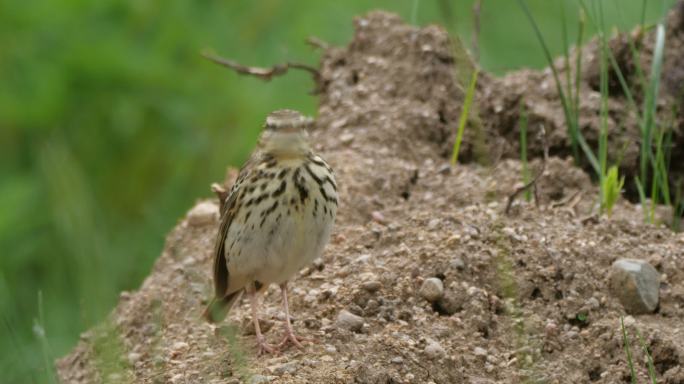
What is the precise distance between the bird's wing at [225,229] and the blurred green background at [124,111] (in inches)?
97.2

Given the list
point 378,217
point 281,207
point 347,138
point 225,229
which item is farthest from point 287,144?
point 347,138

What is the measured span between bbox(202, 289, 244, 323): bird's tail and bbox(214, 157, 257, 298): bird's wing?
0.05m

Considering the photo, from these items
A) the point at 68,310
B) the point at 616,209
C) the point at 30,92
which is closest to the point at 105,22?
the point at 30,92

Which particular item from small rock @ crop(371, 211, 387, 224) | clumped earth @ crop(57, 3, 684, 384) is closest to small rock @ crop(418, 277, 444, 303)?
clumped earth @ crop(57, 3, 684, 384)

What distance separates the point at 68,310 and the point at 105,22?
166cm

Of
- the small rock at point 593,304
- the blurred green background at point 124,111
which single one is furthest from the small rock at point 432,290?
the blurred green background at point 124,111

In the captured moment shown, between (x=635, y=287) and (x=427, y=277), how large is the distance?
720mm

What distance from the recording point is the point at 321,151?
6496 millimetres

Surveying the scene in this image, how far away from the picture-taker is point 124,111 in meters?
8.75

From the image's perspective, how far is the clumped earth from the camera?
15.8ft

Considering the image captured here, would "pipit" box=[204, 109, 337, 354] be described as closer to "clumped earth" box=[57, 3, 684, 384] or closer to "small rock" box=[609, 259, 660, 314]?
"clumped earth" box=[57, 3, 684, 384]

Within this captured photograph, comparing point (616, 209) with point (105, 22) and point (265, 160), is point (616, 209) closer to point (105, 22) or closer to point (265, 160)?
point (265, 160)

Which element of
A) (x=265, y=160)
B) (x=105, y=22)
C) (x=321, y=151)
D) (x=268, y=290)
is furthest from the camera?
(x=105, y=22)

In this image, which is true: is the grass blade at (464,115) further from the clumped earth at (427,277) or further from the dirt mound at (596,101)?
the dirt mound at (596,101)
